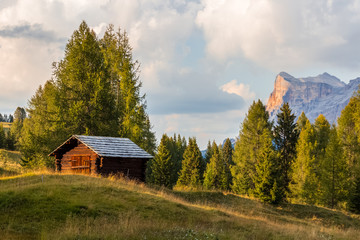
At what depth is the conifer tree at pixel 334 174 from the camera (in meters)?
37.4

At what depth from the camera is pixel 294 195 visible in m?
43.6

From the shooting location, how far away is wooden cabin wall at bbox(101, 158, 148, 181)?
27.2m

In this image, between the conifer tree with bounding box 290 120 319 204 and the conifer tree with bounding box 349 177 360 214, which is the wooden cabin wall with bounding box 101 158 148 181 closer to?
the conifer tree with bounding box 290 120 319 204

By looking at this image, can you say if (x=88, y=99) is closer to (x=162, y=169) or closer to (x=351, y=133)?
(x=162, y=169)

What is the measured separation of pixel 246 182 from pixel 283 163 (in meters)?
6.72

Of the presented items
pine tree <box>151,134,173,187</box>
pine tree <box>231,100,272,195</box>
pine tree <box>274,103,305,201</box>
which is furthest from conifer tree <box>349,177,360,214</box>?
pine tree <box>151,134,173,187</box>

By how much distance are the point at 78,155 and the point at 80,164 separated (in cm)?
92

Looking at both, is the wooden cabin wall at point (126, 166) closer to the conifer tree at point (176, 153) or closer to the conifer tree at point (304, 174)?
the conifer tree at point (304, 174)

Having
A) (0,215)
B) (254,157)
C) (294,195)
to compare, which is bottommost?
(294,195)

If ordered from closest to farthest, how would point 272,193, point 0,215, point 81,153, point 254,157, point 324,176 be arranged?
point 0,215, point 81,153, point 272,193, point 324,176, point 254,157

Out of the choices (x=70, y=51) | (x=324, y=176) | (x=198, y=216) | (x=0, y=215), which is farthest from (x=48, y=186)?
(x=324, y=176)

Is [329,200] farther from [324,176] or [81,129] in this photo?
[81,129]

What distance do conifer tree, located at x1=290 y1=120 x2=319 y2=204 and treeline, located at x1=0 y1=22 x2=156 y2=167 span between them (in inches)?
883

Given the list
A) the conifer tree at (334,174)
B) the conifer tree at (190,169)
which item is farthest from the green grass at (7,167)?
the conifer tree at (334,174)
